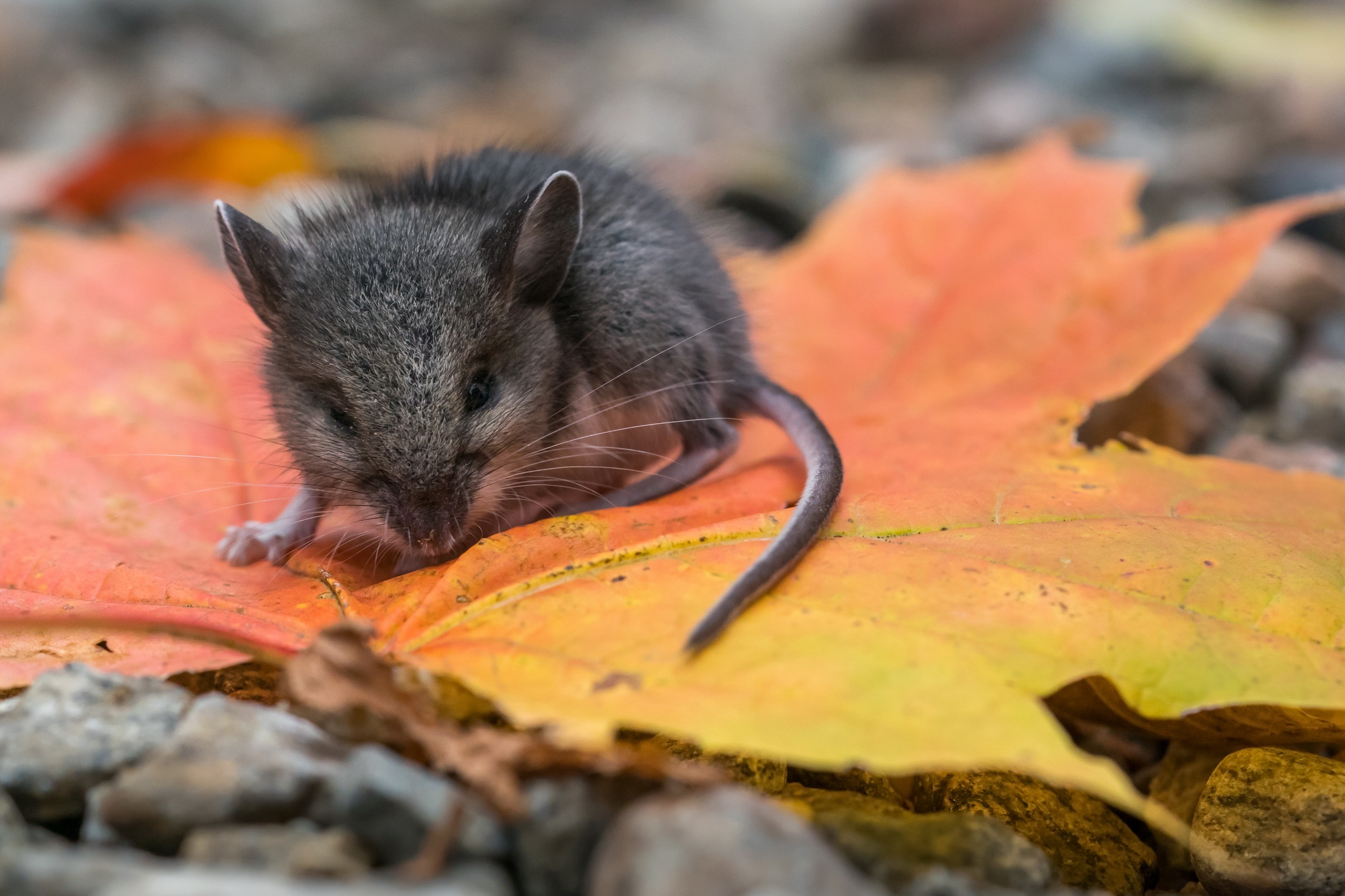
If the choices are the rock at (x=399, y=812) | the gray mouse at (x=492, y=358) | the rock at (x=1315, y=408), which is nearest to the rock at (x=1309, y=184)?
the rock at (x=1315, y=408)

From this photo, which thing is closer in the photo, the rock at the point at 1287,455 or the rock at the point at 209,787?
the rock at the point at 209,787

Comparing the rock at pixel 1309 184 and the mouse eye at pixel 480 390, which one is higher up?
the mouse eye at pixel 480 390

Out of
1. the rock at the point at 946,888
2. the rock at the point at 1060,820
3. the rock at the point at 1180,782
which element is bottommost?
the rock at the point at 1180,782

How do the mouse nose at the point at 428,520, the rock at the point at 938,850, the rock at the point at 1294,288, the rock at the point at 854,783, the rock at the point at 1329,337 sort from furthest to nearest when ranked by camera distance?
the rock at the point at 1294,288
the rock at the point at 1329,337
the mouse nose at the point at 428,520
the rock at the point at 854,783
the rock at the point at 938,850

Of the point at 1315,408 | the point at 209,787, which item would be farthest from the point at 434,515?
the point at 1315,408

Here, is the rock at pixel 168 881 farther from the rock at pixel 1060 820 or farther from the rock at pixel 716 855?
the rock at pixel 1060 820

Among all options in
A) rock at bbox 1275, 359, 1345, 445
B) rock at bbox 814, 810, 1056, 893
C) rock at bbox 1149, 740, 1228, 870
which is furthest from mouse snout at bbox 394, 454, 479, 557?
rock at bbox 1275, 359, 1345, 445

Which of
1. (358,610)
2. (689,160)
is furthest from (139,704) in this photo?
(689,160)
